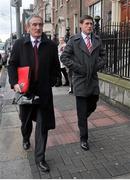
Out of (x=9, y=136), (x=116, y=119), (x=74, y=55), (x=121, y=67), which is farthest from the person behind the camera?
(x=121, y=67)

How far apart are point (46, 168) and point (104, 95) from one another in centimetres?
398

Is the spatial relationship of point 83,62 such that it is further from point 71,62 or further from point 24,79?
point 24,79

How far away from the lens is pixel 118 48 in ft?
25.0

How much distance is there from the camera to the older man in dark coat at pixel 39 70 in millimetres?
4195

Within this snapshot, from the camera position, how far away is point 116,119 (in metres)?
6.33

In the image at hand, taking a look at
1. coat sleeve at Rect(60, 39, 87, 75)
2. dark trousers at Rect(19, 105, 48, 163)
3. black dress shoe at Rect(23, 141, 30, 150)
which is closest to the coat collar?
coat sleeve at Rect(60, 39, 87, 75)

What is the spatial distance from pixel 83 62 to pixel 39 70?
79cm

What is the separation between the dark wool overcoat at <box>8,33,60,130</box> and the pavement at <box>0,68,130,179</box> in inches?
22.4

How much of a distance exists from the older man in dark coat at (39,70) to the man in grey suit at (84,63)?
1.44 feet

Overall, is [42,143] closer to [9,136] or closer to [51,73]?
[51,73]

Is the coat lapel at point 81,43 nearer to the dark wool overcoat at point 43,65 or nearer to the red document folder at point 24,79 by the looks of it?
the dark wool overcoat at point 43,65

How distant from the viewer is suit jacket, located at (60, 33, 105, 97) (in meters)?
4.71

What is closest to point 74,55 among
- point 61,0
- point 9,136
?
point 9,136

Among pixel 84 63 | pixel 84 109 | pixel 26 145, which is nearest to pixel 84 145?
pixel 84 109
